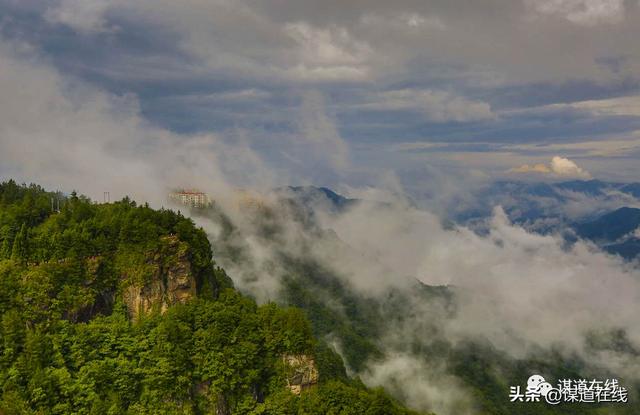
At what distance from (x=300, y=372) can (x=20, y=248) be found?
137 feet

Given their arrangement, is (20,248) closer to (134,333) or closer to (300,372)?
(134,333)

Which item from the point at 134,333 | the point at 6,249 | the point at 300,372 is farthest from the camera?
the point at 6,249

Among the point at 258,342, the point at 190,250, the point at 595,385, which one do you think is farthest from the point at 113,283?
the point at 595,385

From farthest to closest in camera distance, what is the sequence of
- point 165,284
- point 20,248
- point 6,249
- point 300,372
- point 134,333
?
point 165,284, point 6,249, point 300,372, point 20,248, point 134,333

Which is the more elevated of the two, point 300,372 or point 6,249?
point 6,249

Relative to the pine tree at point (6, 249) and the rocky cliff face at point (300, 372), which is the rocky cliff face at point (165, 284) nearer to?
the pine tree at point (6, 249)

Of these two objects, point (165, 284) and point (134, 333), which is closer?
point (134, 333)

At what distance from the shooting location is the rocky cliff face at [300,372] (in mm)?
67812

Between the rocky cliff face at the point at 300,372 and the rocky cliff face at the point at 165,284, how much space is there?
17.6m

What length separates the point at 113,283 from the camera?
227 ft

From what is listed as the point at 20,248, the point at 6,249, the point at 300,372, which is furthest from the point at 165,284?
the point at 300,372

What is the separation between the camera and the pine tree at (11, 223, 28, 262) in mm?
67469

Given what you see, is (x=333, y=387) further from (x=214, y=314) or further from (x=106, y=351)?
(x=106, y=351)

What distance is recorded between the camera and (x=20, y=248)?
67812 millimetres
